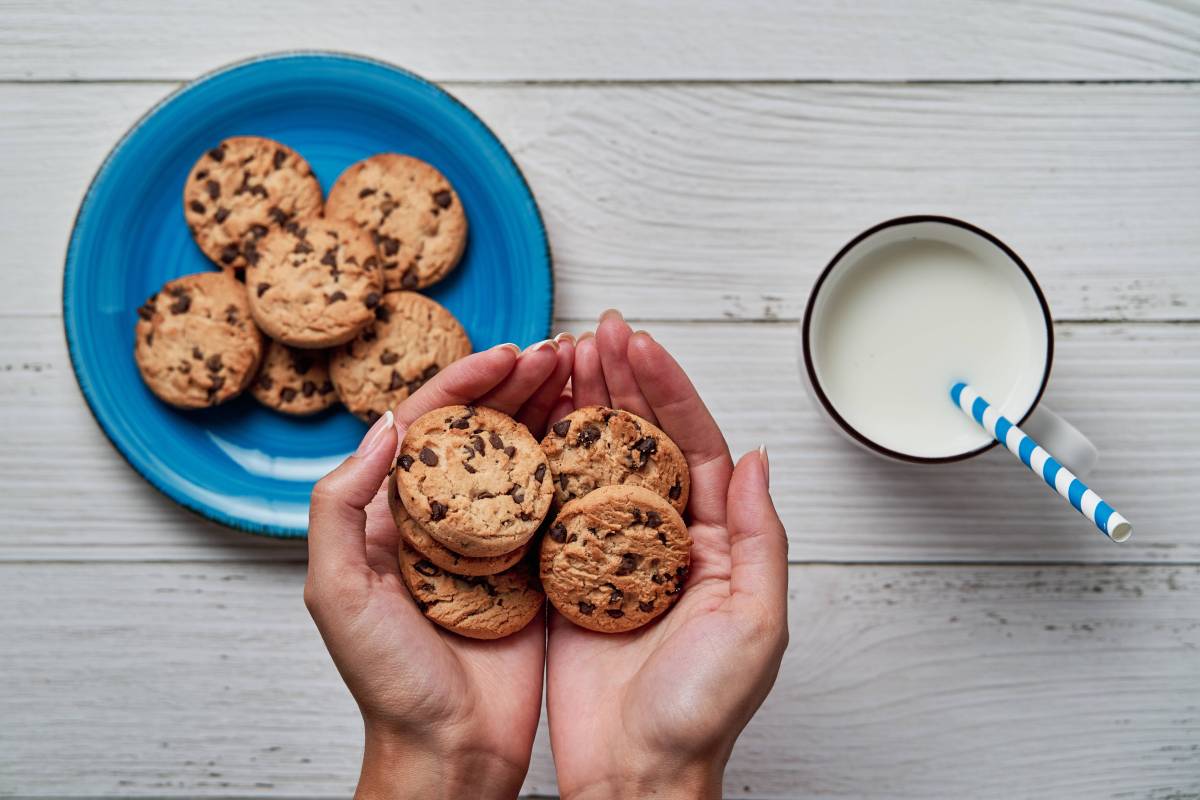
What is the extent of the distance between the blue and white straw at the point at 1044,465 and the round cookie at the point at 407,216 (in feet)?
2.93

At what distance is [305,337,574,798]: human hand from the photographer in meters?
1.18

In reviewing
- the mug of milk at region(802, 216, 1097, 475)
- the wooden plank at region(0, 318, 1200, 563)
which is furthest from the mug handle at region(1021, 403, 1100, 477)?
the wooden plank at region(0, 318, 1200, 563)

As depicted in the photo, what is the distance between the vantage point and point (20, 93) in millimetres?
1685

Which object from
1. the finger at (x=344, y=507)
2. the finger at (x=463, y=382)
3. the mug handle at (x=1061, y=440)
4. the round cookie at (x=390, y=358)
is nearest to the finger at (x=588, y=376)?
the finger at (x=463, y=382)

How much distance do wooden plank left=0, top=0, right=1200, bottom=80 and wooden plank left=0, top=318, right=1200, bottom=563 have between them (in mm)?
483

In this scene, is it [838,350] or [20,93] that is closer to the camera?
[838,350]

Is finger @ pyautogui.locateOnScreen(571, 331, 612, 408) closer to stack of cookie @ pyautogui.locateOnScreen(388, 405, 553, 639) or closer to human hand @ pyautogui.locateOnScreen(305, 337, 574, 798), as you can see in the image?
human hand @ pyautogui.locateOnScreen(305, 337, 574, 798)

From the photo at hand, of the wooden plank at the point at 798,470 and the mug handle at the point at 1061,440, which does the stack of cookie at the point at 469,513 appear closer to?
the wooden plank at the point at 798,470

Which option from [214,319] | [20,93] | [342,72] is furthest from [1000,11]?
[20,93]

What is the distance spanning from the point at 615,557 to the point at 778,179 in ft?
2.65

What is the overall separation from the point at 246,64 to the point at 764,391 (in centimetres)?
107

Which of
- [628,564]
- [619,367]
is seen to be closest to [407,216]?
[619,367]

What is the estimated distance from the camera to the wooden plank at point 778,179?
1.69m

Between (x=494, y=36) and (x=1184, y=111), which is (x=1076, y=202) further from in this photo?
(x=494, y=36)
